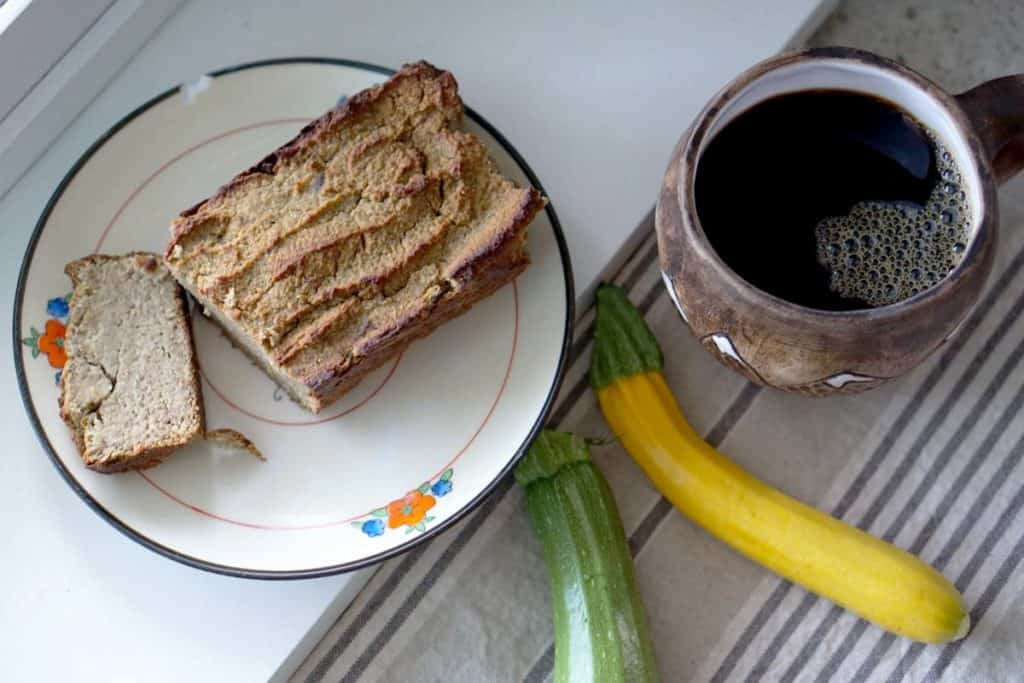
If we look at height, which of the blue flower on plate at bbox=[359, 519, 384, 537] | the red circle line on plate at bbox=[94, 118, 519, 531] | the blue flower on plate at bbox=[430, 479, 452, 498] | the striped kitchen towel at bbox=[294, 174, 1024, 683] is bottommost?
the striped kitchen towel at bbox=[294, 174, 1024, 683]

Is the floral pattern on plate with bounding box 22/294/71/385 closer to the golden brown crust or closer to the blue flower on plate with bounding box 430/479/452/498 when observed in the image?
the golden brown crust

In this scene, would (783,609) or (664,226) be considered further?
(783,609)

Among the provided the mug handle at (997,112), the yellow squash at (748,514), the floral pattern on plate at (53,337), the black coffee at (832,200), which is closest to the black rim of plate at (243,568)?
the floral pattern on plate at (53,337)

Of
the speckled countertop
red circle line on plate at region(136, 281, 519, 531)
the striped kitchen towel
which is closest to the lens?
red circle line on plate at region(136, 281, 519, 531)

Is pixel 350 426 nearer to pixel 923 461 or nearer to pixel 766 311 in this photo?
pixel 766 311

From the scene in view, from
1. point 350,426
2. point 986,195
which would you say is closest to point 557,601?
point 350,426

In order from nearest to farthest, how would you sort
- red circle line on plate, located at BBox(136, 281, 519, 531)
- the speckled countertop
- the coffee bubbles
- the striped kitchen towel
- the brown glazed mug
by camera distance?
the brown glazed mug
the coffee bubbles
red circle line on plate, located at BBox(136, 281, 519, 531)
the striped kitchen towel
the speckled countertop

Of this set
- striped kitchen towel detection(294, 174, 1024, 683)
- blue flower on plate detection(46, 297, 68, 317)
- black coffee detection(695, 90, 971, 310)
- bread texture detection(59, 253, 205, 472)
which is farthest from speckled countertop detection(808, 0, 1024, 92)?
blue flower on plate detection(46, 297, 68, 317)
